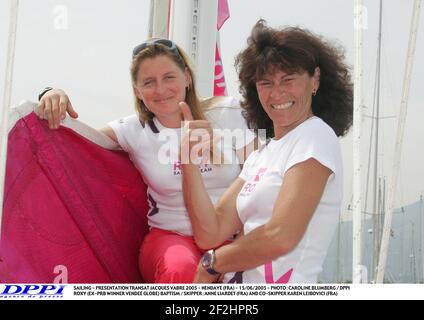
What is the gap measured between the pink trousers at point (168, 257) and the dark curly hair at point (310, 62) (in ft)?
1.30

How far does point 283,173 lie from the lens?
1168mm

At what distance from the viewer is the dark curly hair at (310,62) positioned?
1264mm

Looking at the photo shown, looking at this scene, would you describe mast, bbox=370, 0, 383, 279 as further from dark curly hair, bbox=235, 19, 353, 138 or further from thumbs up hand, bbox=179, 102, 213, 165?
thumbs up hand, bbox=179, 102, 213, 165

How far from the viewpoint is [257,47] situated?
129cm

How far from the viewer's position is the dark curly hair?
1264mm

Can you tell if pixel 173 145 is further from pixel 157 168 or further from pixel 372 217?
pixel 372 217

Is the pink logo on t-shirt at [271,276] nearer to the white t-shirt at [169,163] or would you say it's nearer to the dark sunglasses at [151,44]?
the white t-shirt at [169,163]

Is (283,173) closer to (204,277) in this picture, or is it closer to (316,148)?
(316,148)

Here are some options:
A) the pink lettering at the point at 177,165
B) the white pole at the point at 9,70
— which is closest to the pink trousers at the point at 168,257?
the pink lettering at the point at 177,165

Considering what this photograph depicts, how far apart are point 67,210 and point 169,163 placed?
26 centimetres

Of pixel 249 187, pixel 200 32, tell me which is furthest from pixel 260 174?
pixel 200 32

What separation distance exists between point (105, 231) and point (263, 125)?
465 mm

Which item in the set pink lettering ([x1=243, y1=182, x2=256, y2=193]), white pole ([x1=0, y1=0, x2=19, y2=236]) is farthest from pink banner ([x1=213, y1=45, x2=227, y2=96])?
white pole ([x1=0, y1=0, x2=19, y2=236])
